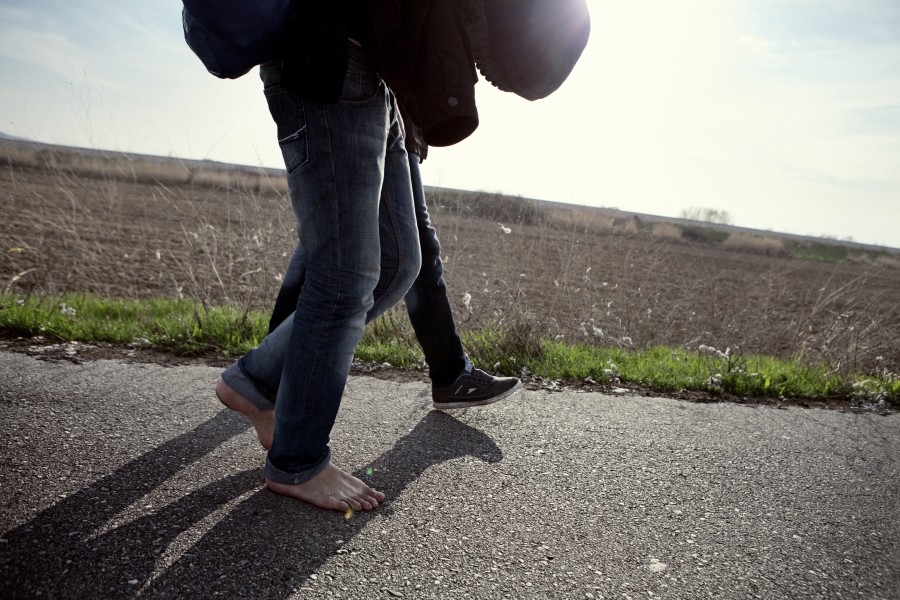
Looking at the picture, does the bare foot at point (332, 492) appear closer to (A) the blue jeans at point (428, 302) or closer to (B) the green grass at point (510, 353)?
(A) the blue jeans at point (428, 302)

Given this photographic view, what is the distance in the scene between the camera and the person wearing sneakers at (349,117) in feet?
4.74

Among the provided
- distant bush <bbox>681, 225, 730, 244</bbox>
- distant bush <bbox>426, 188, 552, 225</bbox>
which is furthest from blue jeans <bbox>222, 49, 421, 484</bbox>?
distant bush <bbox>681, 225, 730, 244</bbox>

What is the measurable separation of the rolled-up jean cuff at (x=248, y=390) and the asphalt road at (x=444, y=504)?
21 cm

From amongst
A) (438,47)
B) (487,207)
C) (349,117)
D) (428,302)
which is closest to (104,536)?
(349,117)

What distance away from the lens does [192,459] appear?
2006 millimetres

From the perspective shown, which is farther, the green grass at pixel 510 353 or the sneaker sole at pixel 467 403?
the green grass at pixel 510 353

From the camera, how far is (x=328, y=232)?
1.59 m

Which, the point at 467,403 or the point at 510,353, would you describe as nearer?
the point at 467,403

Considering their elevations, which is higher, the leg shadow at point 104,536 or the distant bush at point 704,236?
the distant bush at point 704,236

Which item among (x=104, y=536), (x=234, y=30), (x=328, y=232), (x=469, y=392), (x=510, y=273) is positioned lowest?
(x=104, y=536)

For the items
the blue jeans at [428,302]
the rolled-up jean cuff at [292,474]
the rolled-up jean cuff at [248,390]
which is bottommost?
Answer: the rolled-up jean cuff at [292,474]

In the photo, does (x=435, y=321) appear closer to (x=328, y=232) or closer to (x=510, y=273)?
(x=328, y=232)

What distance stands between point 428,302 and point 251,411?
2.77ft

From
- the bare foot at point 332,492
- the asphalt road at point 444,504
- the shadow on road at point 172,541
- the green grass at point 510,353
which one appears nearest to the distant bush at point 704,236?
the green grass at point 510,353
